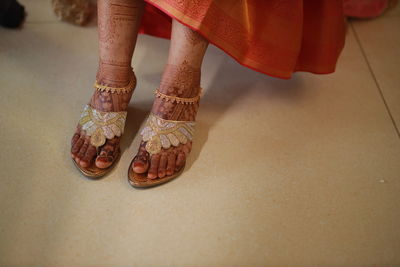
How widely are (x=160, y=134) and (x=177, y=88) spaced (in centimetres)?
11

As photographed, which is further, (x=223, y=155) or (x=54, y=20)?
(x=54, y=20)

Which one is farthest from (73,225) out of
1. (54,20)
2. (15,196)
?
(54,20)

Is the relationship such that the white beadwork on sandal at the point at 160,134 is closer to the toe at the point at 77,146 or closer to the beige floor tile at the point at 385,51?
the toe at the point at 77,146

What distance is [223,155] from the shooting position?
903 millimetres

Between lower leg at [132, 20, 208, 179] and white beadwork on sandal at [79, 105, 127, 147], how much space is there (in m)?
0.07

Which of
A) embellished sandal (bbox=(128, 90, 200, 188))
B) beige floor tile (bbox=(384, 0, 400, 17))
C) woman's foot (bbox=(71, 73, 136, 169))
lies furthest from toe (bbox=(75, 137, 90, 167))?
beige floor tile (bbox=(384, 0, 400, 17))

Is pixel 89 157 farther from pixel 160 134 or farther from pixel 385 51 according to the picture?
pixel 385 51

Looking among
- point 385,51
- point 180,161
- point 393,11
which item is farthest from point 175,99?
point 393,11

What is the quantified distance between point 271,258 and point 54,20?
1.02 m

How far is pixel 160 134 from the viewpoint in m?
0.80

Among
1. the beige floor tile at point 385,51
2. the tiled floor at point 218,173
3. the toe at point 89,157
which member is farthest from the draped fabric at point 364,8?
the toe at point 89,157

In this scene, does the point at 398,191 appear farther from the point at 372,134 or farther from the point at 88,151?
the point at 88,151

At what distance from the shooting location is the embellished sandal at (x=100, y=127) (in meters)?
0.80

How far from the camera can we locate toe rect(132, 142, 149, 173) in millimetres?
788
